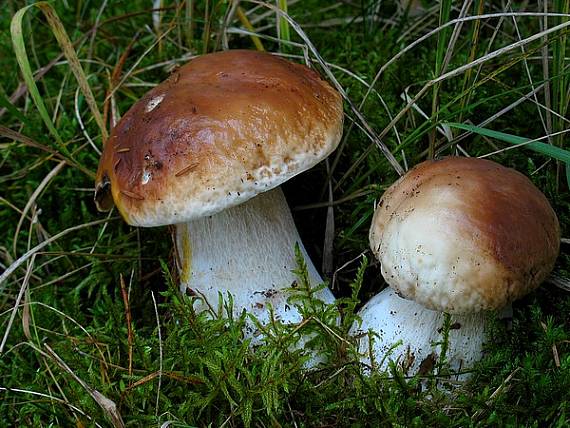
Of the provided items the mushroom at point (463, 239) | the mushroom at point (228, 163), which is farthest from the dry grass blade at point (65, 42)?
the mushroom at point (463, 239)

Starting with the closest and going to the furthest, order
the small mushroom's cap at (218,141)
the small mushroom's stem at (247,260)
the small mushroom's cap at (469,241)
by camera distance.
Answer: the small mushroom's cap at (469,241)
the small mushroom's cap at (218,141)
the small mushroom's stem at (247,260)

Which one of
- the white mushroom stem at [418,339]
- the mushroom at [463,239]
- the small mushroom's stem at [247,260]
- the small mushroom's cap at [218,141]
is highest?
the small mushroom's cap at [218,141]

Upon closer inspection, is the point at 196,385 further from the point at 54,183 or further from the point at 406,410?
the point at 54,183

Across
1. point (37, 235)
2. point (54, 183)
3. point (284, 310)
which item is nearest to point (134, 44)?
point (54, 183)

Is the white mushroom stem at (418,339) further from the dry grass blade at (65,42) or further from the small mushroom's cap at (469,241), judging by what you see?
the dry grass blade at (65,42)

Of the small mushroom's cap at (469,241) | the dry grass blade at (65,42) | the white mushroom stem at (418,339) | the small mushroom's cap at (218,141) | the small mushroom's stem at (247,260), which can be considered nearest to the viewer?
the small mushroom's cap at (469,241)

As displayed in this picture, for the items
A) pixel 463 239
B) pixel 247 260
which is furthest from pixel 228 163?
pixel 463 239

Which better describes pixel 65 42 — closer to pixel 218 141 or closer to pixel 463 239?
pixel 218 141

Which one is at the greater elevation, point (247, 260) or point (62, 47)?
point (62, 47)
